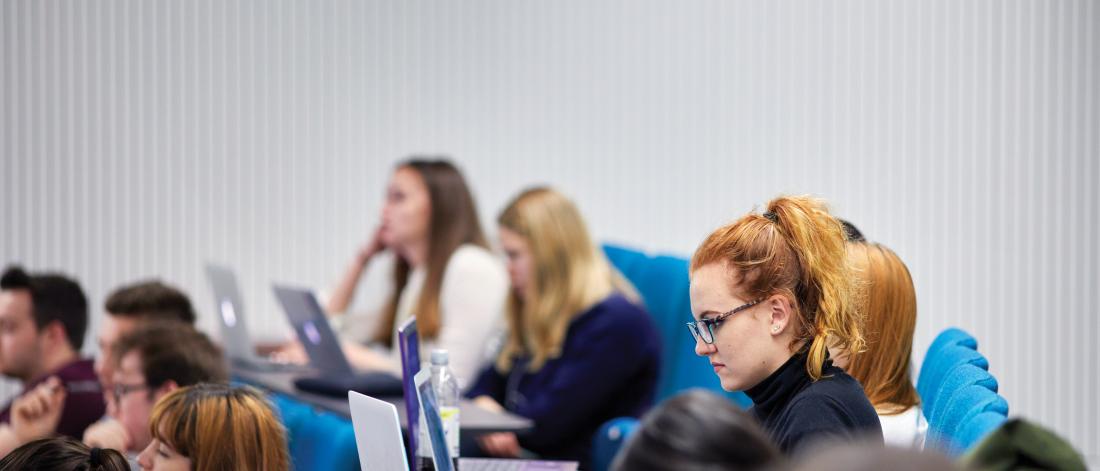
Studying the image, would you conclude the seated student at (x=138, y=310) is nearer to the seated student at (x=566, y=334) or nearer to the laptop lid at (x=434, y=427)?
the seated student at (x=566, y=334)

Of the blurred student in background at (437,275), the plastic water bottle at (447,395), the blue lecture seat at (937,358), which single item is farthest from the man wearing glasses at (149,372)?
the blue lecture seat at (937,358)

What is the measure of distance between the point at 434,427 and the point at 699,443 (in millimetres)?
1049

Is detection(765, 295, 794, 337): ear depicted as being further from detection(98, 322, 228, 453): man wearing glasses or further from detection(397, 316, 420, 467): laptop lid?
detection(98, 322, 228, 453): man wearing glasses

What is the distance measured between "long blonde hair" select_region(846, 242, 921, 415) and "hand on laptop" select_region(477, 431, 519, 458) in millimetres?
1785

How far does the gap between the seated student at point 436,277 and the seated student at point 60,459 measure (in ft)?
7.31

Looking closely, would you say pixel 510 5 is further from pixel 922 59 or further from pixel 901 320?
pixel 901 320

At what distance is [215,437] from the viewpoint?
Answer: 2326mm

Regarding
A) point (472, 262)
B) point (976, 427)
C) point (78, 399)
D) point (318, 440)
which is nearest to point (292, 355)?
point (472, 262)

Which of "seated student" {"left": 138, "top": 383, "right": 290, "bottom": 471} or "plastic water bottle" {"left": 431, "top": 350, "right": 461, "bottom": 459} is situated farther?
"plastic water bottle" {"left": 431, "top": 350, "right": 461, "bottom": 459}

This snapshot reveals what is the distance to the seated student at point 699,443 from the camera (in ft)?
3.94

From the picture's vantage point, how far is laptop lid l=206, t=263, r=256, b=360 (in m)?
4.71

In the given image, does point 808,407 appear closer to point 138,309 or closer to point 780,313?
point 780,313

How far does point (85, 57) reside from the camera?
20.2 feet

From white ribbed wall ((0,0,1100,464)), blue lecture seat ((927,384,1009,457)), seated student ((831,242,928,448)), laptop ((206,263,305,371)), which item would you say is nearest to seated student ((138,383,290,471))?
seated student ((831,242,928,448))
